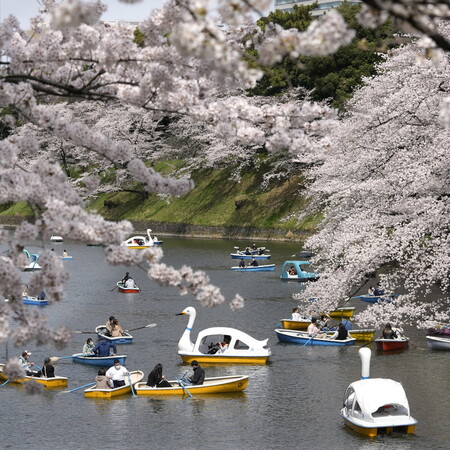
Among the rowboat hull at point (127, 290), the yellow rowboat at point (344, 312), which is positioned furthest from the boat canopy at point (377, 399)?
the rowboat hull at point (127, 290)

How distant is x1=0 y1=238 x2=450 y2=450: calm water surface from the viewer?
2220 cm

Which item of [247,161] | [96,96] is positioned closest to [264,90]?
[247,161]

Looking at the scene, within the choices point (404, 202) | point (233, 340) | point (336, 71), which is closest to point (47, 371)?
point (233, 340)

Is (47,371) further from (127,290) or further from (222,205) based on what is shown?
(222,205)

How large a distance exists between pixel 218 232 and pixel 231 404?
58501 millimetres

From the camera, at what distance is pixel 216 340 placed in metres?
34.3

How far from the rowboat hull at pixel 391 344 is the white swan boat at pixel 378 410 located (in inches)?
364

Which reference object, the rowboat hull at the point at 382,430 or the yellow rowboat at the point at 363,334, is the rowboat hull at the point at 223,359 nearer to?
the yellow rowboat at the point at 363,334

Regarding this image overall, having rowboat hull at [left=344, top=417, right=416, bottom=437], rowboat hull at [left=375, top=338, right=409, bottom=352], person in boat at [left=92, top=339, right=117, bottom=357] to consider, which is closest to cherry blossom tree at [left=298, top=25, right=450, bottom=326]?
rowboat hull at [left=375, top=338, right=409, bottom=352]

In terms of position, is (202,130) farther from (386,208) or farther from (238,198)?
(386,208)

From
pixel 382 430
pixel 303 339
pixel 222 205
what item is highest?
pixel 222 205

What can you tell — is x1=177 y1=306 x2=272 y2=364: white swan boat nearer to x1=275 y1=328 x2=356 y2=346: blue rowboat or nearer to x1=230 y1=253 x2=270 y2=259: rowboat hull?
x1=275 y1=328 x2=356 y2=346: blue rowboat

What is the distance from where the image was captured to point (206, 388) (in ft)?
87.9

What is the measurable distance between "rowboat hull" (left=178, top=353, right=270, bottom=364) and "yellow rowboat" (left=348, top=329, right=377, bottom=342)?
16.4ft
